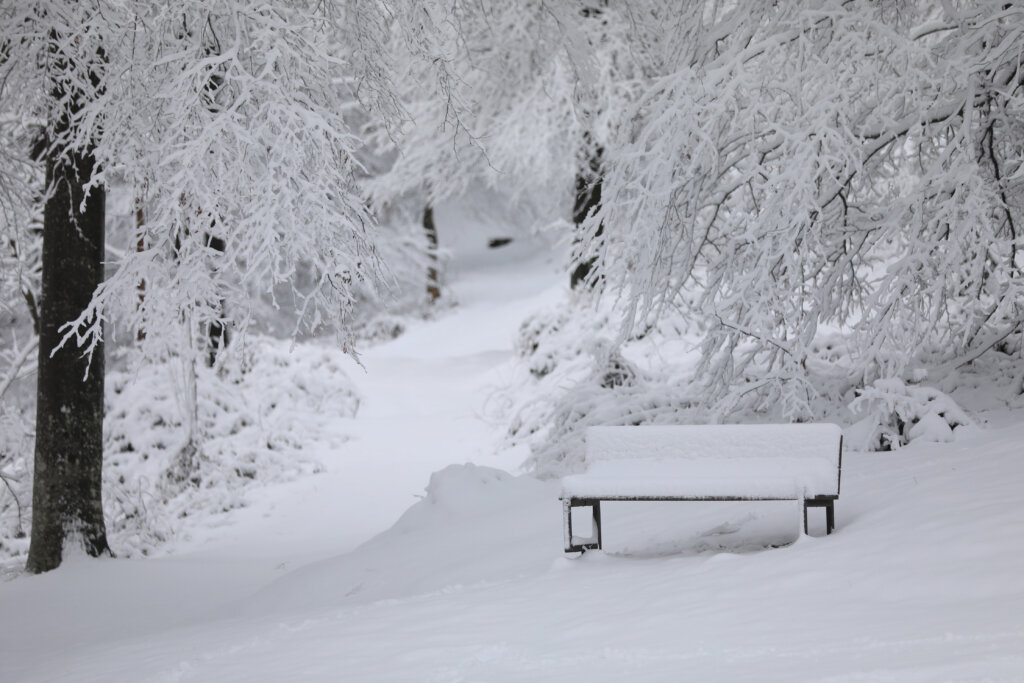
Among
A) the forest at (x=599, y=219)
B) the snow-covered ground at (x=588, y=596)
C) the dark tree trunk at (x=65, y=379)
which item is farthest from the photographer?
the dark tree trunk at (x=65, y=379)

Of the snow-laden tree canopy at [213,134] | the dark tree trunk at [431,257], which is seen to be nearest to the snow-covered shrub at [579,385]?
the snow-laden tree canopy at [213,134]

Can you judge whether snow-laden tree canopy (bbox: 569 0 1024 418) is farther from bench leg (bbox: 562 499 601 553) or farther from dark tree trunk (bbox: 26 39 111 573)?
dark tree trunk (bbox: 26 39 111 573)

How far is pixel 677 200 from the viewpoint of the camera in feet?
24.9

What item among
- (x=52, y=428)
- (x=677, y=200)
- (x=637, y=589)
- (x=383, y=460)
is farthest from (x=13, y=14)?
(x=383, y=460)

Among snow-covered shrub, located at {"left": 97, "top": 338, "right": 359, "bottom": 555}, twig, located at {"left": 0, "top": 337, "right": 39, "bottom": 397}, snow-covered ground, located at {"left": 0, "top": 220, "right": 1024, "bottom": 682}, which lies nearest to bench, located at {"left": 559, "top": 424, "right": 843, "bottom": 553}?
snow-covered ground, located at {"left": 0, "top": 220, "right": 1024, "bottom": 682}

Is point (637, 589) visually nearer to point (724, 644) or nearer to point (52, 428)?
point (724, 644)

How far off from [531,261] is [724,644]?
86.8ft

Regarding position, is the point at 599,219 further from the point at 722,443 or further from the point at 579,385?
the point at 579,385

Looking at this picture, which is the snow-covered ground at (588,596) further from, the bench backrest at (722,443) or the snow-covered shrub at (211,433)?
the snow-covered shrub at (211,433)

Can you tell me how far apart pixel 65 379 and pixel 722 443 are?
4.97m

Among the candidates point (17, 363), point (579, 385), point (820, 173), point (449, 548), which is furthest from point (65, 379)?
point (820, 173)

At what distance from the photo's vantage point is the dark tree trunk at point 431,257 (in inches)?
955

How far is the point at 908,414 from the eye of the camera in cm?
720

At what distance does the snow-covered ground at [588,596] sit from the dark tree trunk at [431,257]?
576 inches
